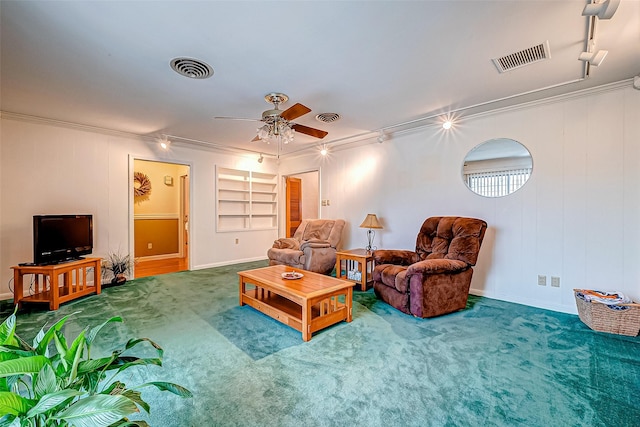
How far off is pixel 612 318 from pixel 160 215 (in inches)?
300

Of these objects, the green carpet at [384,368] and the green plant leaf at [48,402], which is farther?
the green carpet at [384,368]

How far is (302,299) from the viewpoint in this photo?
2422 mm

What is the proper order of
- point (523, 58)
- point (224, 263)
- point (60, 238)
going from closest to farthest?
point (523, 58) → point (60, 238) → point (224, 263)

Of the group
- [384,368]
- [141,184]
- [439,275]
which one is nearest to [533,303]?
[439,275]

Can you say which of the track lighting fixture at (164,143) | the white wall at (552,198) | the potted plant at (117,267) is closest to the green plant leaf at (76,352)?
the white wall at (552,198)

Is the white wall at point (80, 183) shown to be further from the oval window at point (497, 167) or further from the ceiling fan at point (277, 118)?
the oval window at point (497, 167)

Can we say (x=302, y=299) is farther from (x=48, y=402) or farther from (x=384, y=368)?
(x=48, y=402)

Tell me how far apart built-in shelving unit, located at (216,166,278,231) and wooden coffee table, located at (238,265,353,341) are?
2956 millimetres

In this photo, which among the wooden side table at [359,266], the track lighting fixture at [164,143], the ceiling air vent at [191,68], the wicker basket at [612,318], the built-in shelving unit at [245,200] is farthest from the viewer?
the built-in shelving unit at [245,200]

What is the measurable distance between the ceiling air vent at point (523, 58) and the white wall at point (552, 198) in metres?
1.13

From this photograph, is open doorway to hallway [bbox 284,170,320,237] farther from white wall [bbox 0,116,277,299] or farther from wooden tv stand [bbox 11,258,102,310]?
wooden tv stand [bbox 11,258,102,310]

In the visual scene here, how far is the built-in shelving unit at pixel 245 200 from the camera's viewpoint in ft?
19.2

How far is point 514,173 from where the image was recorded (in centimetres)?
346

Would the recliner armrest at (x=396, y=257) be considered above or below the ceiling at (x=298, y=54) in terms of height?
below
